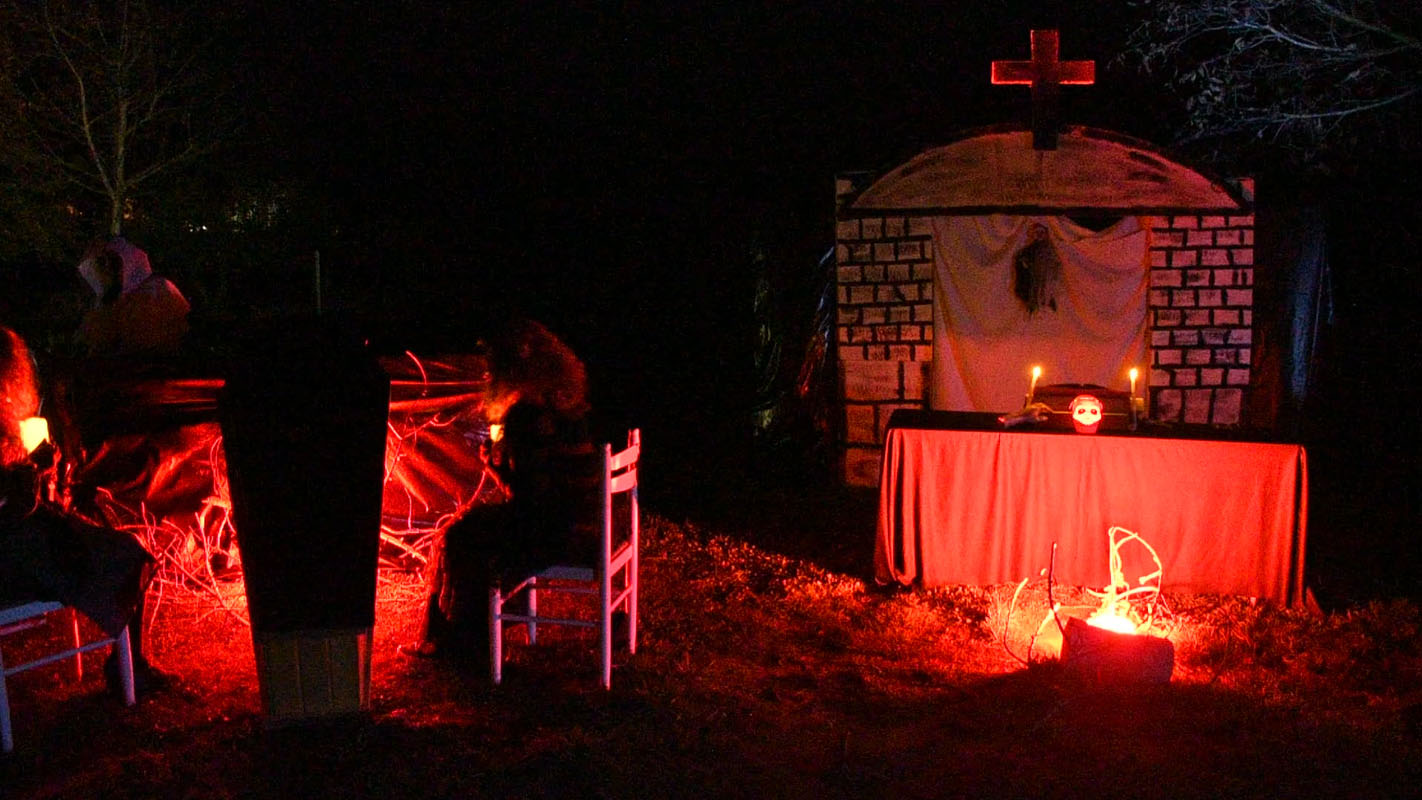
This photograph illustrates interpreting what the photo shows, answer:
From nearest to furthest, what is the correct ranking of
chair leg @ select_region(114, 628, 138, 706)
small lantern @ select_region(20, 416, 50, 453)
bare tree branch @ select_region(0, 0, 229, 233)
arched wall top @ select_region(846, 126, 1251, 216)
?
small lantern @ select_region(20, 416, 50, 453) < chair leg @ select_region(114, 628, 138, 706) < arched wall top @ select_region(846, 126, 1251, 216) < bare tree branch @ select_region(0, 0, 229, 233)

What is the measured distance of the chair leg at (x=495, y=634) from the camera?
4.65 meters

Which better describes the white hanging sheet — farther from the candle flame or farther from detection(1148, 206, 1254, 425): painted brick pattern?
the candle flame

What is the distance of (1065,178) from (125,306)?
577 centimetres

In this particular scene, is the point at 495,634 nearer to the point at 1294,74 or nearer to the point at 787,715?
the point at 787,715

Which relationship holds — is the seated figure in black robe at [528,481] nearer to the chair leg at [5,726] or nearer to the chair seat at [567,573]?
the chair seat at [567,573]

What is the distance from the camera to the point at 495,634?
15.4 feet

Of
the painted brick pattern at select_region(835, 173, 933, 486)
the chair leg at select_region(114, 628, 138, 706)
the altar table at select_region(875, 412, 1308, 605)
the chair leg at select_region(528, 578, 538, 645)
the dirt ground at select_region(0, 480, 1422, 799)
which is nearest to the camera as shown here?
the dirt ground at select_region(0, 480, 1422, 799)

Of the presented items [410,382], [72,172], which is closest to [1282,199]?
[410,382]

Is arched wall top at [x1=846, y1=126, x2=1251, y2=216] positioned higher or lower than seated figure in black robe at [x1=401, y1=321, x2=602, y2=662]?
higher

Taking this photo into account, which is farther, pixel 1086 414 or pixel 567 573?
pixel 1086 414

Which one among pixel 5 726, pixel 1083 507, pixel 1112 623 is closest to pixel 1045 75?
pixel 1083 507

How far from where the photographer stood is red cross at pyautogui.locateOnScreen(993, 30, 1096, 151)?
24.8 ft

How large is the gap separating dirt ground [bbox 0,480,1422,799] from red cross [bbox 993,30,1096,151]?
11.2ft

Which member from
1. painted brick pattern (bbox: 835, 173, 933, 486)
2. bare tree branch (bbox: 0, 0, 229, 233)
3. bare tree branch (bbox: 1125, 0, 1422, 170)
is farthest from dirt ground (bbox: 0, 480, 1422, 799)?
bare tree branch (bbox: 0, 0, 229, 233)
